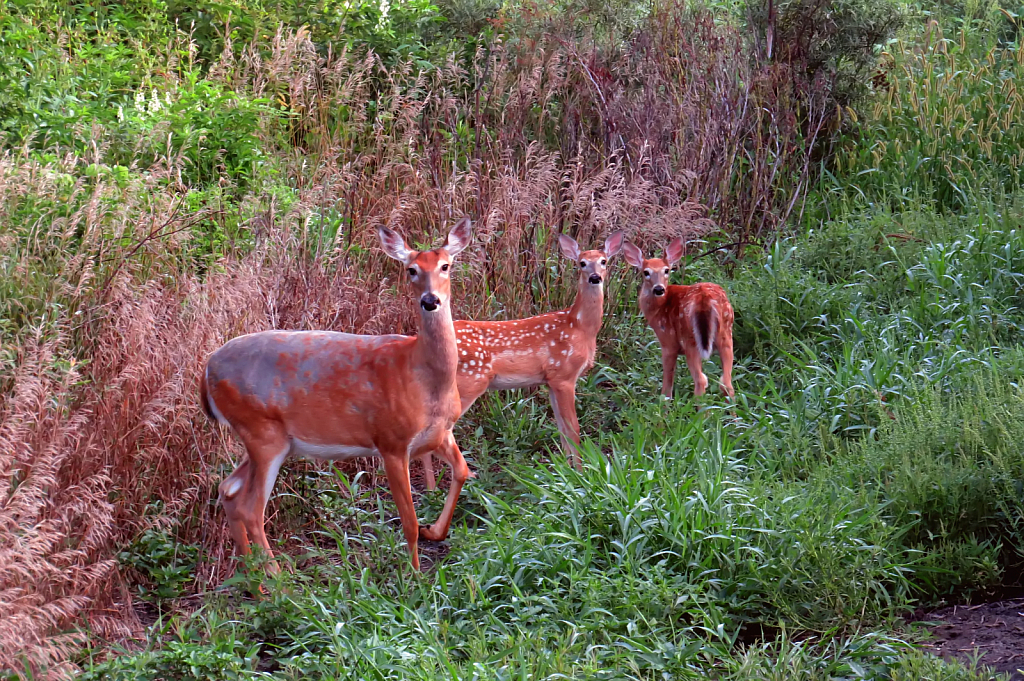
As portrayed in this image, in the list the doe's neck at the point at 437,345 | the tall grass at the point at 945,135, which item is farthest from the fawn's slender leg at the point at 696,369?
the tall grass at the point at 945,135

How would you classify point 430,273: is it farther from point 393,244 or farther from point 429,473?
point 429,473

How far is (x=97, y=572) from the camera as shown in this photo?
13.7ft

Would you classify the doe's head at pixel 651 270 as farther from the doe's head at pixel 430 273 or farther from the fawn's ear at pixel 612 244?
the doe's head at pixel 430 273

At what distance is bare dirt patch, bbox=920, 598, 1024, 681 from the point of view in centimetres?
401

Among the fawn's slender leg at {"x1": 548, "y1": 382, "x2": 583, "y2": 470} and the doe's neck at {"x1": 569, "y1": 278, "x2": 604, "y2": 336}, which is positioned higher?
the doe's neck at {"x1": 569, "y1": 278, "x2": 604, "y2": 336}

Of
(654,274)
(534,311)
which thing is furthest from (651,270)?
(534,311)

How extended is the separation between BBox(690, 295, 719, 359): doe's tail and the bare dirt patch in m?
2.16

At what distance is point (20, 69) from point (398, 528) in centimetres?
447

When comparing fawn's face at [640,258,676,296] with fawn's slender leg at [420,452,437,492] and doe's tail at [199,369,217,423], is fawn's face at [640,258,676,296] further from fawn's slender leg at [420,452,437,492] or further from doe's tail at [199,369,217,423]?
doe's tail at [199,369,217,423]

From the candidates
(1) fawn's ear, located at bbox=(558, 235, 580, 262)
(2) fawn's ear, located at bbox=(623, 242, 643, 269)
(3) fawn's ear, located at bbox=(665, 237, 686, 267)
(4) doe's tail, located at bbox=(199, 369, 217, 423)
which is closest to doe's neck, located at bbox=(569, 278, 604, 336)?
(1) fawn's ear, located at bbox=(558, 235, 580, 262)

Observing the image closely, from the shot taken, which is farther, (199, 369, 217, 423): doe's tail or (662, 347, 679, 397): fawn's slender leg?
(662, 347, 679, 397): fawn's slender leg

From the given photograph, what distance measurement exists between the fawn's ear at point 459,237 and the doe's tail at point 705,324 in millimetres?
1723

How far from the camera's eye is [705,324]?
6.26 metres

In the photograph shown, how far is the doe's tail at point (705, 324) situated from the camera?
625cm
